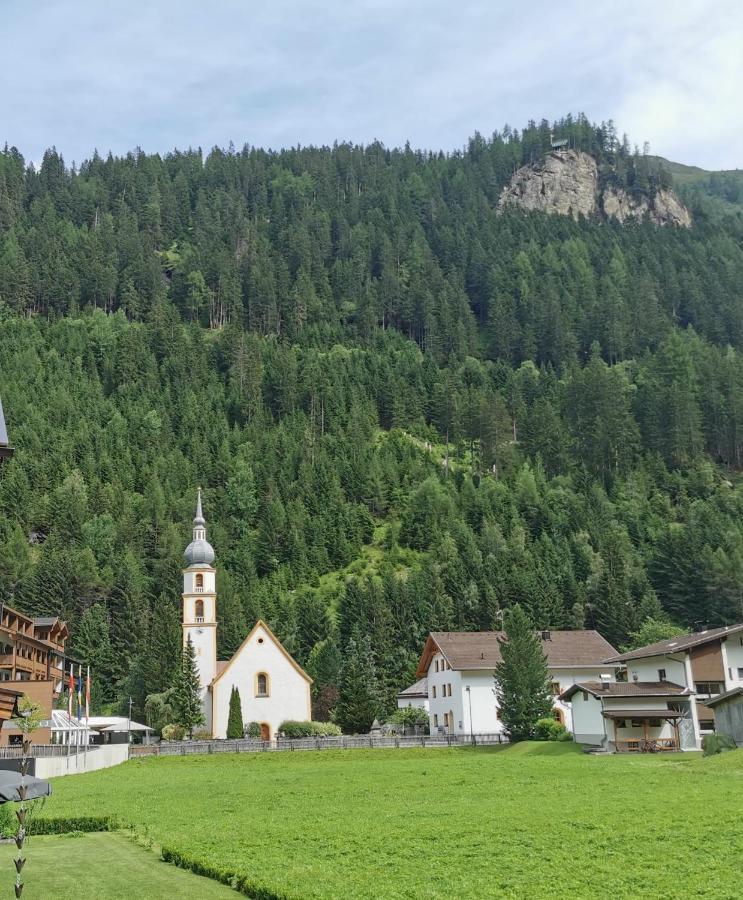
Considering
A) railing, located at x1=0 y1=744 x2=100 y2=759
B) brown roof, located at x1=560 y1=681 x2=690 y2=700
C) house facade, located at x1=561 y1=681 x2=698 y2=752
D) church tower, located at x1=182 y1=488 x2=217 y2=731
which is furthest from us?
church tower, located at x1=182 y1=488 x2=217 y2=731

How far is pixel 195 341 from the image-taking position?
170 metres

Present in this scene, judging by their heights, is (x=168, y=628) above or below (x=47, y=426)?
below

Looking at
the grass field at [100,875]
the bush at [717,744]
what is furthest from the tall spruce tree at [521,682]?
the grass field at [100,875]

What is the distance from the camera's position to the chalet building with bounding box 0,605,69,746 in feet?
211

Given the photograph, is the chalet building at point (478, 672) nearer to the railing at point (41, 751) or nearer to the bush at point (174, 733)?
the bush at point (174, 733)

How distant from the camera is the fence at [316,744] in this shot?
198 ft

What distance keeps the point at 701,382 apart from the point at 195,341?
87.6 metres

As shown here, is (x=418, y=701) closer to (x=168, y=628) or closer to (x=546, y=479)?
(x=168, y=628)

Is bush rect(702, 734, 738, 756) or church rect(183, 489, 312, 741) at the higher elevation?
church rect(183, 489, 312, 741)

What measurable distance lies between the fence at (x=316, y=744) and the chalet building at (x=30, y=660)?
7962 mm

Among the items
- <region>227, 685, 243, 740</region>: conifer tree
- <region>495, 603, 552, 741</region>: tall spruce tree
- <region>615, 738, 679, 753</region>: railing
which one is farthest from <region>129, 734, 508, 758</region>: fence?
<region>227, 685, 243, 740</region>: conifer tree

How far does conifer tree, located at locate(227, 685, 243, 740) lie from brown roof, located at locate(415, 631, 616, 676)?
643 inches

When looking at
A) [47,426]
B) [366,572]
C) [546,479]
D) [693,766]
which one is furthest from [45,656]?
[546,479]

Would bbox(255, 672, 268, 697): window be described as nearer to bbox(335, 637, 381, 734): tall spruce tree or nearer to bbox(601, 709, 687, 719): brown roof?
bbox(335, 637, 381, 734): tall spruce tree
